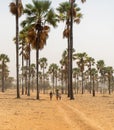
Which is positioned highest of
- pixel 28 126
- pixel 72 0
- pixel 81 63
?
pixel 72 0

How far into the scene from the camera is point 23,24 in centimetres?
4872

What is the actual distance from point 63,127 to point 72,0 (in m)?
35.7

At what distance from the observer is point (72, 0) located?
50.7m

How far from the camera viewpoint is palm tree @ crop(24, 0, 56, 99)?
46.6 meters

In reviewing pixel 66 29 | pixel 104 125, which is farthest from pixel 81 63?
pixel 104 125

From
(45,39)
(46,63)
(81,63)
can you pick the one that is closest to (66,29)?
(45,39)

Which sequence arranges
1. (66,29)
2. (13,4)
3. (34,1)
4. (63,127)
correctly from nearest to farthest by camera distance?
(63,127) < (34,1) < (13,4) < (66,29)

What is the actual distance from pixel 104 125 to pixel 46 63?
97.4 m

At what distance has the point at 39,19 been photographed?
4797 cm

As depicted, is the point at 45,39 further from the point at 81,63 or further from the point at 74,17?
the point at 81,63

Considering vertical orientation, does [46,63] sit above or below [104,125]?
above

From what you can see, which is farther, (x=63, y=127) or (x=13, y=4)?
(x=13, y=4)

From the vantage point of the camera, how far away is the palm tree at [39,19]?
153ft

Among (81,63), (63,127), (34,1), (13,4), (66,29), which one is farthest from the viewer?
(81,63)
